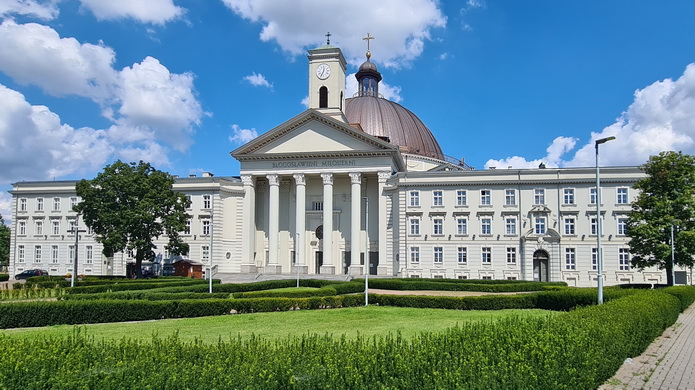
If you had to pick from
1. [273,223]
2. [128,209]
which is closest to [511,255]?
[273,223]

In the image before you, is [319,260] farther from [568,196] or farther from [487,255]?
[568,196]

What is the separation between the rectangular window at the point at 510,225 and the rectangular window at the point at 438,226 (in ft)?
21.3

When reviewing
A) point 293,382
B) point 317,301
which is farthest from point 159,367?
point 317,301

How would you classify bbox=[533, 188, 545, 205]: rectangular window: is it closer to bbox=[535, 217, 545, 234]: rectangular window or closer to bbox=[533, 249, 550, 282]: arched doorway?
bbox=[535, 217, 545, 234]: rectangular window

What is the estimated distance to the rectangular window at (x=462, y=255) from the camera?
57.1 meters

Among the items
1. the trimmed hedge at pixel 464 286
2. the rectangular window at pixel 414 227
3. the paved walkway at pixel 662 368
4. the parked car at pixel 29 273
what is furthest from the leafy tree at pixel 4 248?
the paved walkway at pixel 662 368

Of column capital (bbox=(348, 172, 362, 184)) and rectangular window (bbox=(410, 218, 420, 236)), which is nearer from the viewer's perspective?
rectangular window (bbox=(410, 218, 420, 236))

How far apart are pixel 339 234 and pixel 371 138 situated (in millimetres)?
12090

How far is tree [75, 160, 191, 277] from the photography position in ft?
166

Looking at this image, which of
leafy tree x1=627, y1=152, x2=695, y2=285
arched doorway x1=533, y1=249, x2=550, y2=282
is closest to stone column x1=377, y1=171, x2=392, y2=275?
arched doorway x1=533, y1=249, x2=550, y2=282

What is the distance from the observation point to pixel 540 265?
5497cm

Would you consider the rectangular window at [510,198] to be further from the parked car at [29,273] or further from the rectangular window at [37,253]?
the rectangular window at [37,253]

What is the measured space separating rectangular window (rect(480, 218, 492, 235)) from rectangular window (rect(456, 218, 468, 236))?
5.33 feet

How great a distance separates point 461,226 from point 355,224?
11438mm
